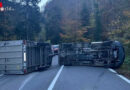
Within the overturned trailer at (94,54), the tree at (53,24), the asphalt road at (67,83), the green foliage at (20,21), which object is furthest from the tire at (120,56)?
the tree at (53,24)

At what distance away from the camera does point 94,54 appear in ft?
63.3

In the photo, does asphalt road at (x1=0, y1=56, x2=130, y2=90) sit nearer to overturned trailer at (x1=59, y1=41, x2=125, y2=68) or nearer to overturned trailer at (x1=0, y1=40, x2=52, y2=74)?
overturned trailer at (x1=0, y1=40, x2=52, y2=74)

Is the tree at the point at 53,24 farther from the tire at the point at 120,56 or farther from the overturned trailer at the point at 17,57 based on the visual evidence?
the overturned trailer at the point at 17,57

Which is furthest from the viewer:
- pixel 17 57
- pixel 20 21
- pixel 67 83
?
pixel 20 21

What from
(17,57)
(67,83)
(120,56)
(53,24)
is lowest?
(67,83)

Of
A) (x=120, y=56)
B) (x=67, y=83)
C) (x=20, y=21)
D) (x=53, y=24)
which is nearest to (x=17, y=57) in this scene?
(x=67, y=83)

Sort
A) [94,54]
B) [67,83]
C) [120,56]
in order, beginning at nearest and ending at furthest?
1. [67,83]
2. [120,56]
3. [94,54]

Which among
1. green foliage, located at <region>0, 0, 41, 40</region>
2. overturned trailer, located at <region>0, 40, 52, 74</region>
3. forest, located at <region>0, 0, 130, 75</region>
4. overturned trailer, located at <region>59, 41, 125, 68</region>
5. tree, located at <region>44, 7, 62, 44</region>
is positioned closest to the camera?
overturned trailer, located at <region>0, 40, 52, 74</region>

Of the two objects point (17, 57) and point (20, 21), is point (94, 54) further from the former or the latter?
point (20, 21)

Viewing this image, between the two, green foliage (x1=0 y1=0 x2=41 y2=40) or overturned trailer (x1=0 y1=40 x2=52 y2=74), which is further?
green foliage (x1=0 y1=0 x2=41 y2=40)

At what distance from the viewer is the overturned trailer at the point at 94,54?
18.0m

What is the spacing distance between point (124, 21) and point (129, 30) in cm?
220

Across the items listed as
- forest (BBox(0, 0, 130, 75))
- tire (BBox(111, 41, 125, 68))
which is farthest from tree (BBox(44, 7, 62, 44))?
tire (BBox(111, 41, 125, 68))

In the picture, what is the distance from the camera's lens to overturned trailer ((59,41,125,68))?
1795 cm
